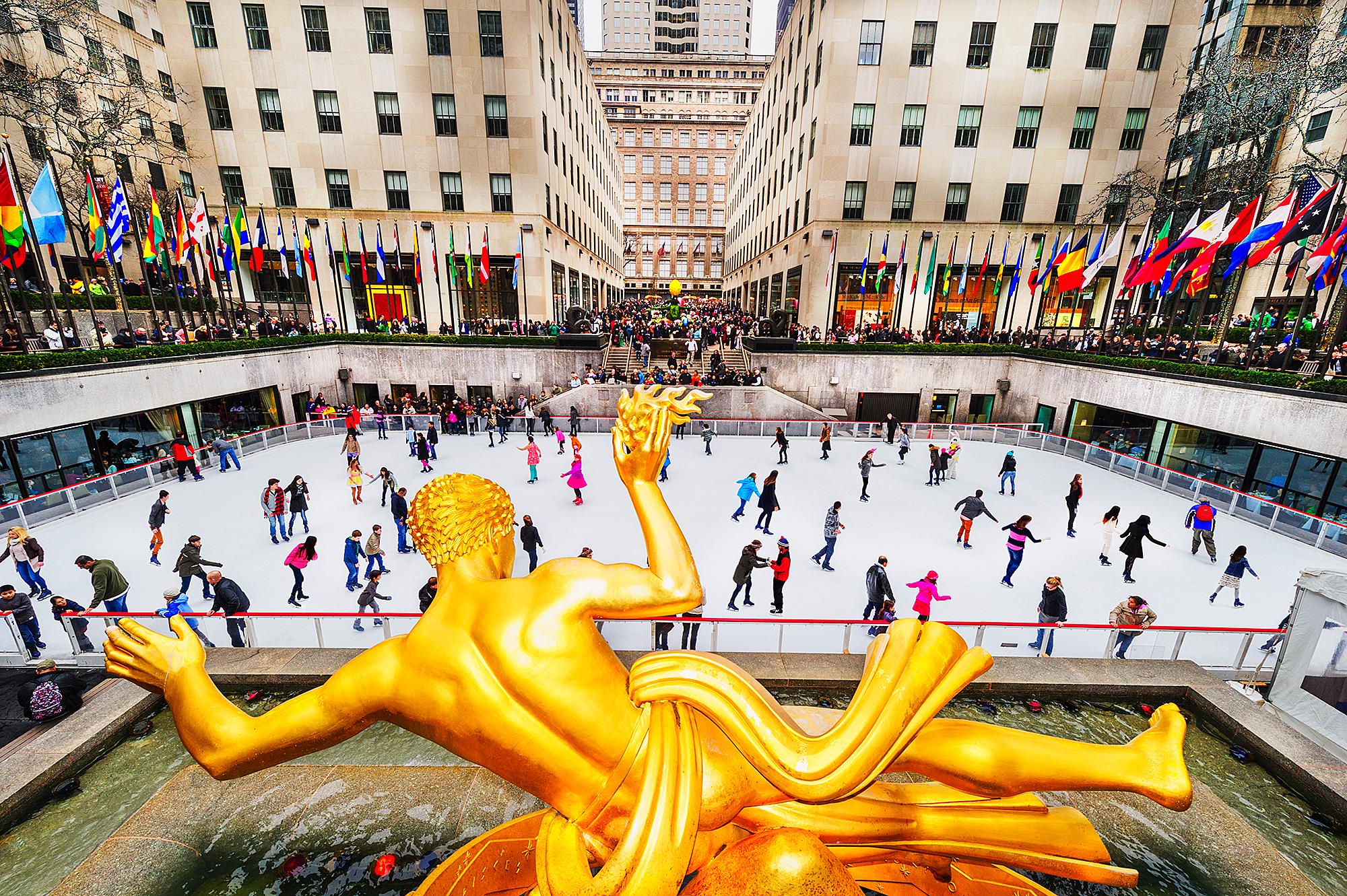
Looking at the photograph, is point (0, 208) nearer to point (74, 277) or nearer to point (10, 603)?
point (10, 603)

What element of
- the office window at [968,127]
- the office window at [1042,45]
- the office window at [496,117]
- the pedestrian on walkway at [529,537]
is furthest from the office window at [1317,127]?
the pedestrian on walkway at [529,537]

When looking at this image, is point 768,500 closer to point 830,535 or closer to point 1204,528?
point 830,535

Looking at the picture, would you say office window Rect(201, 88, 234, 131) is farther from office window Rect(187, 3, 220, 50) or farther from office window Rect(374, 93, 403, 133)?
office window Rect(374, 93, 403, 133)

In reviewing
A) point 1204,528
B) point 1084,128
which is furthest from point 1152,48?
point 1204,528

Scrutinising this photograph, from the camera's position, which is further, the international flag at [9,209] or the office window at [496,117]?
the office window at [496,117]

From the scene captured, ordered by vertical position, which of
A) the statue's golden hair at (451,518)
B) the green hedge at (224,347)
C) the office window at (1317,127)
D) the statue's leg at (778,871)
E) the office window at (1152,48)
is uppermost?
the office window at (1152,48)

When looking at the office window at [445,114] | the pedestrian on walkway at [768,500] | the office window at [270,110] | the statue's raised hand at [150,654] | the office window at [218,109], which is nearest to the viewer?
the statue's raised hand at [150,654]

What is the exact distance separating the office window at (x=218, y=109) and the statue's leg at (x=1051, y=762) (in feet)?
119

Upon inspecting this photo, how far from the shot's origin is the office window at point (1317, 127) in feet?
76.6

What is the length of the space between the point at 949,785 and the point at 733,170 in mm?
65879

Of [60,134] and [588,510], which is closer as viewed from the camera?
[588,510]

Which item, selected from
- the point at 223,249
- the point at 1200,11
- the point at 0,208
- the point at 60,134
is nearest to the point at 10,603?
the point at 0,208

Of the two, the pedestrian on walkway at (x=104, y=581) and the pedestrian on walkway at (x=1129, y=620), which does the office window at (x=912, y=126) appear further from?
the pedestrian on walkway at (x=104, y=581)

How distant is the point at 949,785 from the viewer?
2604 mm
